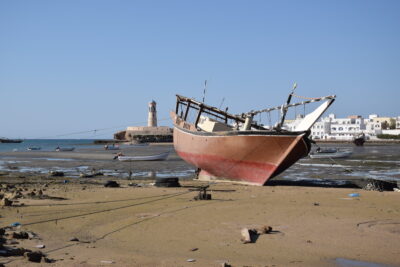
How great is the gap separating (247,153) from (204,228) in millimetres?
9131

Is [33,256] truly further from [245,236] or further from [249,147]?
[249,147]

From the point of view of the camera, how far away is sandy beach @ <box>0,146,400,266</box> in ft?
23.8

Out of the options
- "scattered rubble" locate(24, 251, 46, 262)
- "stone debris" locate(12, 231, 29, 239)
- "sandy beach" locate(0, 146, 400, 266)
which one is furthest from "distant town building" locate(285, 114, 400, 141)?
"scattered rubble" locate(24, 251, 46, 262)

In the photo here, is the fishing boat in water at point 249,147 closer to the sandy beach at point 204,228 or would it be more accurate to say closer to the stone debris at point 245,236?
the sandy beach at point 204,228

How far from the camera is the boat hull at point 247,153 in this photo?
17156mm

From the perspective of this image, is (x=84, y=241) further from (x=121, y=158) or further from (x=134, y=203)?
(x=121, y=158)

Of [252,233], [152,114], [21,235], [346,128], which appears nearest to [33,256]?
[21,235]

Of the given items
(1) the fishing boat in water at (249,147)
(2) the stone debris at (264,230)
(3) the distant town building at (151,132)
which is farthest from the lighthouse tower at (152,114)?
(2) the stone debris at (264,230)

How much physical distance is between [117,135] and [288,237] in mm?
138956

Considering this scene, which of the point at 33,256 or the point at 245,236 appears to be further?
the point at 245,236

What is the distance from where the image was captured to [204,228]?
9375mm

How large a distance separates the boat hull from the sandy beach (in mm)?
2790

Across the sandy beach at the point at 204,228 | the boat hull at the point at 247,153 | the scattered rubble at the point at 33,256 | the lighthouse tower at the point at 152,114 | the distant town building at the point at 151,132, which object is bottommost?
the sandy beach at the point at 204,228

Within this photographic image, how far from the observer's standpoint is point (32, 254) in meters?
6.81
